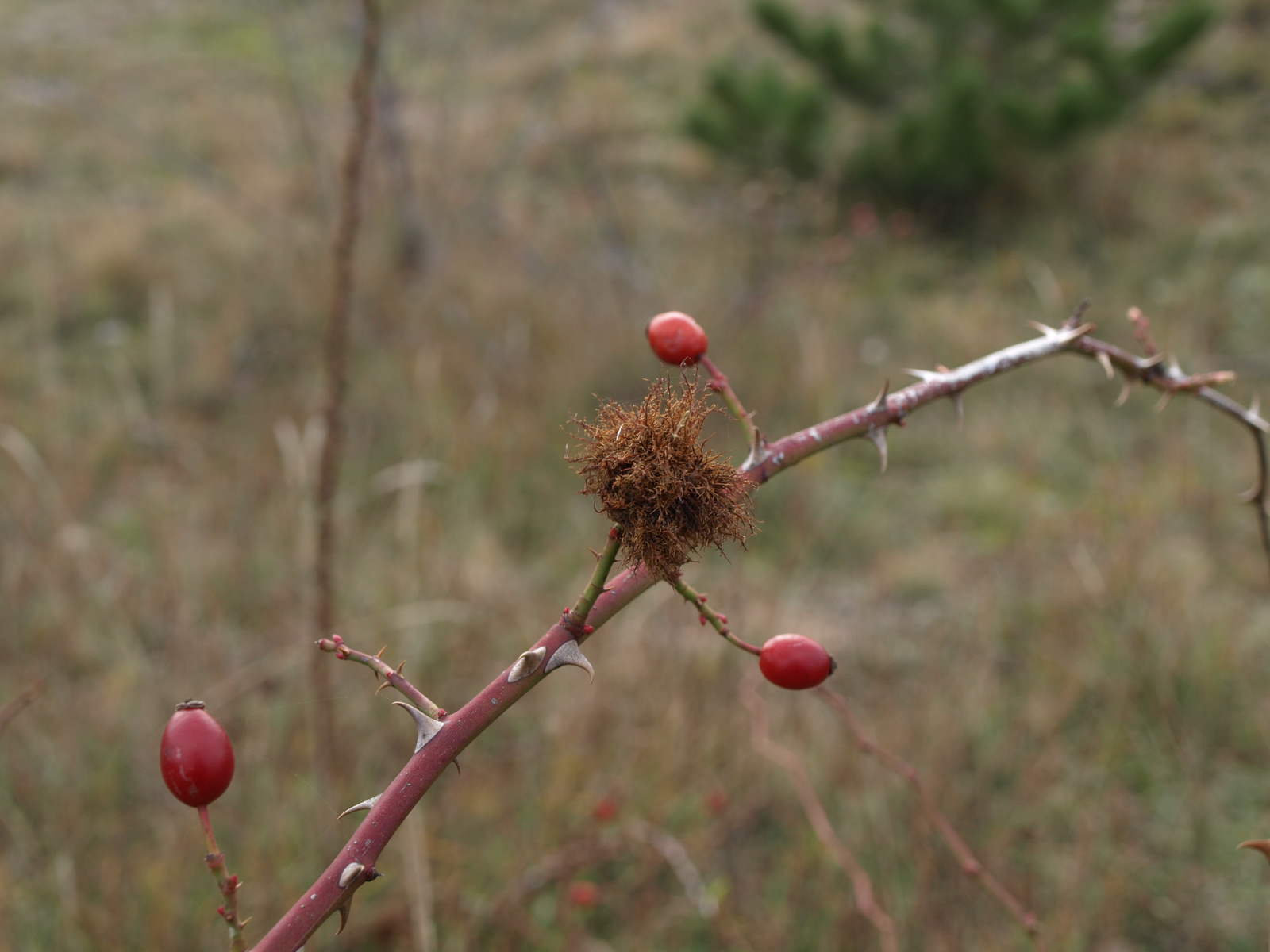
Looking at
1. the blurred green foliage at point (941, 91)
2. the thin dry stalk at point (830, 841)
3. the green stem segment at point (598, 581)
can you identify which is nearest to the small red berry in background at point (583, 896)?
the thin dry stalk at point (830, 841)

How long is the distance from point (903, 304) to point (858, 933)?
4398 millimetres

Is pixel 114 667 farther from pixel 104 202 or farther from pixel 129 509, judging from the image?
pixel 104 202

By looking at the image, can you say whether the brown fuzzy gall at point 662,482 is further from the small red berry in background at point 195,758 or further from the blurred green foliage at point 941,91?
the blurred green foliage at point 941,91

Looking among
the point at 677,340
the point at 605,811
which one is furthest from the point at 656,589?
the point at 677,340

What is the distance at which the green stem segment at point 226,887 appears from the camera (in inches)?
19.4

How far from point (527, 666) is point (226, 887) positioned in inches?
8.6

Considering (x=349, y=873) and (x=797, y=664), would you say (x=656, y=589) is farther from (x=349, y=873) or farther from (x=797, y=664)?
(x=349, y=873)

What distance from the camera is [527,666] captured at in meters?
0.50

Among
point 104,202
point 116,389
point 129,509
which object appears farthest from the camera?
point 104,202

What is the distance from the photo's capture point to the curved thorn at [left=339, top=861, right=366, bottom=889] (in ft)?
1.53

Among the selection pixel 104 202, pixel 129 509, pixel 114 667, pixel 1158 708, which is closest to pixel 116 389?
pixel 129 509

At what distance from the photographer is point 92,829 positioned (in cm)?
217

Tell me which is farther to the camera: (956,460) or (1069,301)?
(1069,301)

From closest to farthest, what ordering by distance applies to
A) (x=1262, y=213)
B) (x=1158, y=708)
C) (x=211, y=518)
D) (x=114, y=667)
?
(x=1158, y=708)
(x=114, y=667)
(x=211, y=518)
(x=1262, y=213)
